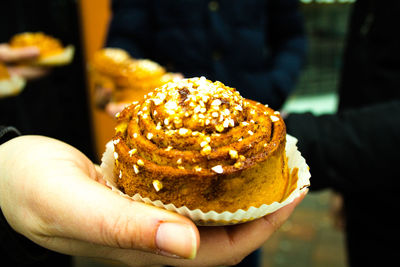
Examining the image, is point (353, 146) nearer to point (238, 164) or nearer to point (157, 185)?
point (238, 164)

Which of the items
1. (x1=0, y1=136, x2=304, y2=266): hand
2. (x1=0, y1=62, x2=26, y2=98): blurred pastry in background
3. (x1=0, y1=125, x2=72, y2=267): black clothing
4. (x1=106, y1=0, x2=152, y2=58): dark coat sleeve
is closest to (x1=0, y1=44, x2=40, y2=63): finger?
(x1=0, y1=62, x2=26, y2=98): blurred pastry in background

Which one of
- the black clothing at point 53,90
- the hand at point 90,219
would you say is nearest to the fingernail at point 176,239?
the hand at point 90,219

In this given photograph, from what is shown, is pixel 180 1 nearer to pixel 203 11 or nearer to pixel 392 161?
pixel 203 11

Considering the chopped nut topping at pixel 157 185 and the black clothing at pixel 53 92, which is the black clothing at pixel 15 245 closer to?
the chopped nut topping at pixel 157 185

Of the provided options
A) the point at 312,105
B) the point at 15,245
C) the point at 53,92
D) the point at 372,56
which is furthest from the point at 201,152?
the point at 312,105

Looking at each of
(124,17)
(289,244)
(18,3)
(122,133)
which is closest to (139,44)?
(124,17)
